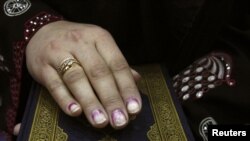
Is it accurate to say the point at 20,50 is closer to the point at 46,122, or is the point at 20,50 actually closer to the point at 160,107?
the point at 46,122

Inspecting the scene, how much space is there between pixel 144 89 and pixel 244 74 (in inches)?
6.7

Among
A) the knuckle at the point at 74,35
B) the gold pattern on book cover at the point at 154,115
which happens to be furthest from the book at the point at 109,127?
the knuckle at the point at 74,35

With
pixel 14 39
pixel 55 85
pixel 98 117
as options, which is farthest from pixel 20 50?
pixel 98 117

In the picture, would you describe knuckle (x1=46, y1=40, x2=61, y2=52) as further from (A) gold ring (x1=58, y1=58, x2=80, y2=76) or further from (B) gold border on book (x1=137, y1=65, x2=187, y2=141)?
(B) gold border on book (x1=137, y1=65, x2=187, y2=141)

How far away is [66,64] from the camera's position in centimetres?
61

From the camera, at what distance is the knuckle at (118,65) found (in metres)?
0.62

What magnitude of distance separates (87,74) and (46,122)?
0.10 meters

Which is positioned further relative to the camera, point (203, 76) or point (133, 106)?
point (203, 76)

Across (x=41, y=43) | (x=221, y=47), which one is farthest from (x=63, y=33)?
(x=221, y=47)

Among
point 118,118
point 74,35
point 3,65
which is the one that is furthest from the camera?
point 3,65

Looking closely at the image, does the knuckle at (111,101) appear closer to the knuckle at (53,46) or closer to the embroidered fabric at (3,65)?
the knuckle at (53,46)

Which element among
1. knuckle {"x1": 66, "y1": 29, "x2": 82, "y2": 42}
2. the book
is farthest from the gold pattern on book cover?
knuckle {"x1": 66, "y1": 29, "x2": 82, "y2": 42}

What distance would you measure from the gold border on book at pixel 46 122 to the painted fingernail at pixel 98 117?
0.19 ft

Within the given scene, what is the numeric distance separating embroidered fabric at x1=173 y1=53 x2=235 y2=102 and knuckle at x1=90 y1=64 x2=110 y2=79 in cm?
15
